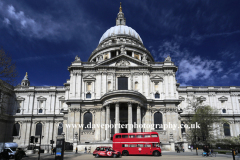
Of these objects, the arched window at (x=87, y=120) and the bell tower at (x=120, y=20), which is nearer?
the arched window at (x=87, y=120)

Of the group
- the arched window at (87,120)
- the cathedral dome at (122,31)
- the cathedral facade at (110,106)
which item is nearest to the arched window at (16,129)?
the cathedral facade at (110,106)

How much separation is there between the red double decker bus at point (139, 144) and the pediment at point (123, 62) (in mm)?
21844

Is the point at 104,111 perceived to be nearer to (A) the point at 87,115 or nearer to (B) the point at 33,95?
(A) the point at 87,115

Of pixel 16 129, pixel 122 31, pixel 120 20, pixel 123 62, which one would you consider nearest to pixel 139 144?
pixel 123 62

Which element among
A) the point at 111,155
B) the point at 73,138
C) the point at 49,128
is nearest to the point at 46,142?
the point at 49,128

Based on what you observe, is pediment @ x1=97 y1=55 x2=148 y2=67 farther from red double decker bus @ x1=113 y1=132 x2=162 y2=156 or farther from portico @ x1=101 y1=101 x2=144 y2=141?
red double decker bus @ x1=113 y1=132 x2=162 y2=156

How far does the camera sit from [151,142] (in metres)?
30.7

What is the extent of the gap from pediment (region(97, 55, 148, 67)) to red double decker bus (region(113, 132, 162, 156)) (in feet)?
71.7

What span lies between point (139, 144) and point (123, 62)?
Answer: 2384cm

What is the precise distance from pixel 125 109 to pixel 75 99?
11.8 metres

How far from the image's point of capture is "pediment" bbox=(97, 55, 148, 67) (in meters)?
49.4

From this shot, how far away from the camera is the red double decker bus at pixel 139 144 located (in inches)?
1198

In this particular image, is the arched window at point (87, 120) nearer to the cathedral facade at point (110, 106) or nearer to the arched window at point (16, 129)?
the cathedral facade at point (110, 106)

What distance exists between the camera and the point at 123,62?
49875 mm
